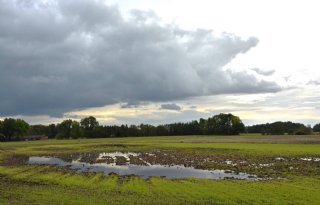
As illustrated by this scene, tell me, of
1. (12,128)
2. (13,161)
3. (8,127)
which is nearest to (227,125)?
(12,128)

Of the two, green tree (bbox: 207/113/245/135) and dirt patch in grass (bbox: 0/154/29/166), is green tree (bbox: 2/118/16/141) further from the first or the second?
dirt patch in grass (bbox: 0/154/29/166)

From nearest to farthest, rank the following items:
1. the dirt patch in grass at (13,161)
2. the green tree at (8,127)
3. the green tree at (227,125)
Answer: the dirt patch in grass at (13,161) < the green tree at (8,127) < the green tree at (227,125)

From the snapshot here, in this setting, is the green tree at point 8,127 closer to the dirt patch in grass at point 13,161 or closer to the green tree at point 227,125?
the green tree at point 227,125

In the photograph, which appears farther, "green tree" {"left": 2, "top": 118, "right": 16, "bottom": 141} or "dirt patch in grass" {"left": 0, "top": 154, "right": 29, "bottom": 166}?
"green tree" {"left": 2, "top": 118, "right": 16, "bottom": 141}

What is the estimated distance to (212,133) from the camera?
197500mm

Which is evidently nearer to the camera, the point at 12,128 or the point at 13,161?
the point at 13,161

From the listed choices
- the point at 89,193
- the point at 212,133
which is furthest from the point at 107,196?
the point at 212,133

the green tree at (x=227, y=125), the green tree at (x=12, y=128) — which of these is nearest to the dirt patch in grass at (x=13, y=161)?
the green tree at (x=12, y=128)

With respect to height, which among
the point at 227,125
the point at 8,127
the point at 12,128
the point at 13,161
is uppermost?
the point at 227,125

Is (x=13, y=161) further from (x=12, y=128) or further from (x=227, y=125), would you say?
(x=227, y=125)

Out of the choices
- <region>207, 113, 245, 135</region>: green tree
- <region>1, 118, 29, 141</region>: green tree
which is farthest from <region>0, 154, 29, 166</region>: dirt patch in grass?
<region>207, 113, 245, 135</region>: green tree

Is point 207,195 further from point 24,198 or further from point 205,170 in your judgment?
point 205,170

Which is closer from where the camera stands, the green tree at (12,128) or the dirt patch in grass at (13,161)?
the dirt patch in grass at (13,161)

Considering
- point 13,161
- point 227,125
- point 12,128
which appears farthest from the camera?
point 227,125
